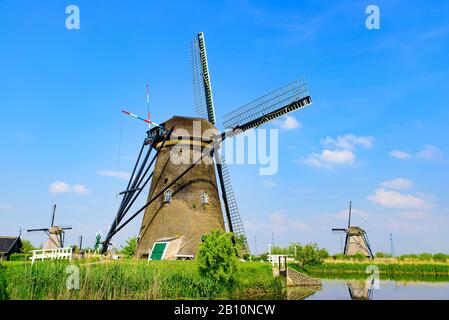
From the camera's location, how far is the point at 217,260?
643 inches

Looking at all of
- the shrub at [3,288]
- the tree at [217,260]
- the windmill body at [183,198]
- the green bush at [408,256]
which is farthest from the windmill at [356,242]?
the shrub at [3,288]

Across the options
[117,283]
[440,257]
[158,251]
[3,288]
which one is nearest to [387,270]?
[440,257]

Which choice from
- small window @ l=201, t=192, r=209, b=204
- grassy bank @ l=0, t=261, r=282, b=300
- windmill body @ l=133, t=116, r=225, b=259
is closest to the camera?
grassy bank @ l=0, t=261, r=282, b=300

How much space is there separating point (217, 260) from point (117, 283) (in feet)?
15.2

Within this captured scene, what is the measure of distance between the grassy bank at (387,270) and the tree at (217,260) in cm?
1355

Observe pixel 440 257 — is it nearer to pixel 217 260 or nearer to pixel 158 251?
pixel 158 251

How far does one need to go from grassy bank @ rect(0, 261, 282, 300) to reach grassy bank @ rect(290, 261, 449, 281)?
13.6 m

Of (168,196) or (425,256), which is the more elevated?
(168,196)

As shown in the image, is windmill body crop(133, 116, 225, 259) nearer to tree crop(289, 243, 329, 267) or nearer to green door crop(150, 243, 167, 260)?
green door crop(150, 243, 167, 260)

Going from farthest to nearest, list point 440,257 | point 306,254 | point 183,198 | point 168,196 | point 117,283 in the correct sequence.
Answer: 1. point 440,257
2. point 306,254
3. point 168,196
4. point 183,198
5. point 117,283

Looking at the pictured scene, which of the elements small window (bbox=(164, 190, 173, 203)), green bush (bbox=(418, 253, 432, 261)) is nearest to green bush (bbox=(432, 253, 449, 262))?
green bush (bbox=(418, 253, 432, 261))

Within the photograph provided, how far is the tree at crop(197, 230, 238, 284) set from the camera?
16188 mm

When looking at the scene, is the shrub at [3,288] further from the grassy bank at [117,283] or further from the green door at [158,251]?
the green door at [158,251]
